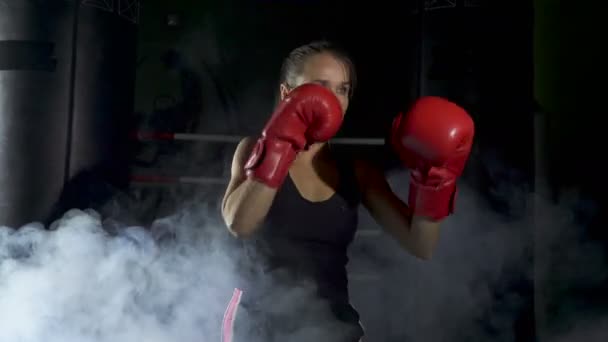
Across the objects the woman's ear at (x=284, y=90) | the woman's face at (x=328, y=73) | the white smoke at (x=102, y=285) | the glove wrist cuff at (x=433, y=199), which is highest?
the woman's face at (x=328, y=73)

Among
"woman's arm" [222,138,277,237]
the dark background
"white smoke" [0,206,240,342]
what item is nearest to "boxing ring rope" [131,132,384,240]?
the dark background

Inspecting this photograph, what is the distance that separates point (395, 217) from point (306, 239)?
264 millimetres

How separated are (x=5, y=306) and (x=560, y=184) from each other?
7.35ft

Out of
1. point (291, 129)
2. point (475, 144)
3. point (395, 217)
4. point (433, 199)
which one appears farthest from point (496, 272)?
point (291, 129)

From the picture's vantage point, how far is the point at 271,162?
139cm

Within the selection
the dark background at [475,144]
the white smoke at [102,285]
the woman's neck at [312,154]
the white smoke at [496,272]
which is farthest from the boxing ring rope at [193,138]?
the woman's neck at [312,154]

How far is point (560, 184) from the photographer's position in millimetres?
2451

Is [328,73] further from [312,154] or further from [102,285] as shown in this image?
[102,285]

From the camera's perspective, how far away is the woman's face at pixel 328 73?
155 centimetres

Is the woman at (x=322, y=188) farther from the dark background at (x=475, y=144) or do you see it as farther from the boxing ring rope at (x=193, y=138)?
the boxing ring rope at (x=193, y=138)

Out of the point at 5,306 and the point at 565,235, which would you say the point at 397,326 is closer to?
the point at 565,235

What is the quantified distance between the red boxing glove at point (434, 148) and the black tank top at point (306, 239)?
0.24 metres

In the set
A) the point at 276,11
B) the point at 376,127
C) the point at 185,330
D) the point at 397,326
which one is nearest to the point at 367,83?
the point at 376,127

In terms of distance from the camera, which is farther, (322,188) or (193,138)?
(193,138)
